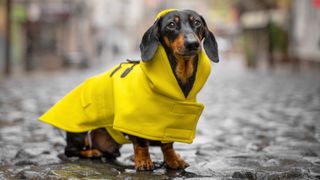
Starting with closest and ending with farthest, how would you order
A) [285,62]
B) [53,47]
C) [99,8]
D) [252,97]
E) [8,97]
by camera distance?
[8,97] < [252,97] < [285,62] < [53,47] < [99,8]

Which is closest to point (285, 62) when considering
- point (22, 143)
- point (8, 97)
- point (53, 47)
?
point (53, 47)

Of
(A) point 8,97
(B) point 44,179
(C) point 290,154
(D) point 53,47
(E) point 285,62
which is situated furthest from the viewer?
(D) point 53,47

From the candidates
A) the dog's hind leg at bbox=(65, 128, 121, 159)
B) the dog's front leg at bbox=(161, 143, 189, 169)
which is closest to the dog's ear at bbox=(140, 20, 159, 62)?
the dog's front leg at bbox=(161, 143, 189, 169)

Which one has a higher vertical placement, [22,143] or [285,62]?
[22,143]

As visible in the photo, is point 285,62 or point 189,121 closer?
point 189,121

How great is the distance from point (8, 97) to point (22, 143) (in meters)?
6.19

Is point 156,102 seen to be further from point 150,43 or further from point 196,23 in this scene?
point 196,23

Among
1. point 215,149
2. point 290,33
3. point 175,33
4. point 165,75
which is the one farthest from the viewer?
point 290,33

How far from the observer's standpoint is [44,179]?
382cm

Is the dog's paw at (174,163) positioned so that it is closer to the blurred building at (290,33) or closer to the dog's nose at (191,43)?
the dog's nose at (191,43)

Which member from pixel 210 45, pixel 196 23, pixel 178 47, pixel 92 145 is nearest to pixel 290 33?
pixel 92 145

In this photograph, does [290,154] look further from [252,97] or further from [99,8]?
[99,8]

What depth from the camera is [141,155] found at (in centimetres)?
422

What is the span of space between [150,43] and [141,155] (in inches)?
32.0
